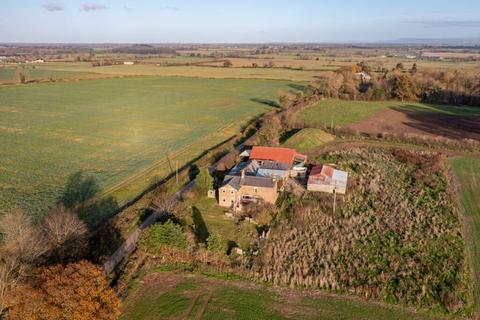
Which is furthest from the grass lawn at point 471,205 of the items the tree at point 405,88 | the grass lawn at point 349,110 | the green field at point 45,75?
the green field at point 45,75

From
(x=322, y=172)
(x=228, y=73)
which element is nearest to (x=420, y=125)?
(x=322, y=172)

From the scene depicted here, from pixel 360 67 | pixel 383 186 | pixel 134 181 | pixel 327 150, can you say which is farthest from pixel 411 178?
pixel 360 67

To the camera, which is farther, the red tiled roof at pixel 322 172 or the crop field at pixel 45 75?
the crop field at pixel 45 75

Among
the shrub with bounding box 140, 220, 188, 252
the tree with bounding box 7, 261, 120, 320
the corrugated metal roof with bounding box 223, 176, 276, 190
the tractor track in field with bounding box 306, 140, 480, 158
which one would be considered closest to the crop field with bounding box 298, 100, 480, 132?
the tractor track in field with bounding box 306, 140, 480, 158

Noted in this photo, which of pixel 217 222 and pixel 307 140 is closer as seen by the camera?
pixel 217 222

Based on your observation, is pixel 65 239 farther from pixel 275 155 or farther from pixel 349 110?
pixel 349 110

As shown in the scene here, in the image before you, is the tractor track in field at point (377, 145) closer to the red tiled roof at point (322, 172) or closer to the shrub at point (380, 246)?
the red tiled roof at point (322, 172)
